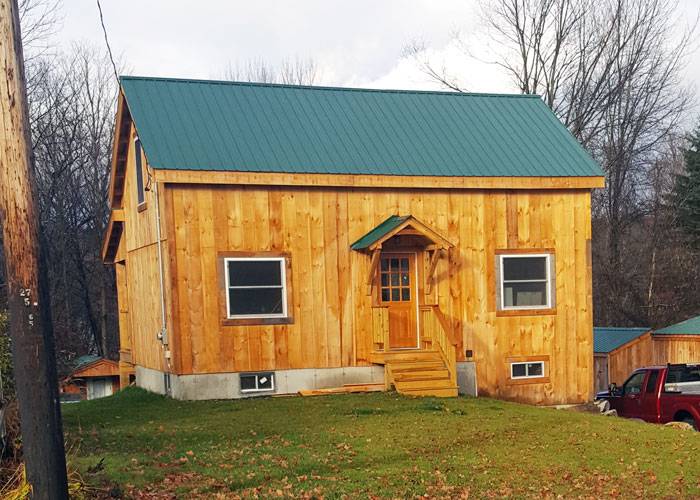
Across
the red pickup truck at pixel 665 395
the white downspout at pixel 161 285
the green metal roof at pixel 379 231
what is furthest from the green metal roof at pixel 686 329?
the white downspout at pixel 161 285

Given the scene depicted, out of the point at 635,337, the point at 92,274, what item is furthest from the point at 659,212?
the point at 92,274

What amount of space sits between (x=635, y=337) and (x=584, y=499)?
19.4m

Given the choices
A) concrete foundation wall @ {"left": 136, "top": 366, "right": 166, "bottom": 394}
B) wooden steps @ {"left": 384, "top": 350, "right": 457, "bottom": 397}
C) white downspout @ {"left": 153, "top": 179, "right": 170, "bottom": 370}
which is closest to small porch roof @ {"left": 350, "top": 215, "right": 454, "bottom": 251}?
wooden steps @ {"left": 384, "top": 350, "right": 457, "bottom": 397}

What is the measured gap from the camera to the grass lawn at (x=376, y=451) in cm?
961

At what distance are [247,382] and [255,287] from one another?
1.99 m

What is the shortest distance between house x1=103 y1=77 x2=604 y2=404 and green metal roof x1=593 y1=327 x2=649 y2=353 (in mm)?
8493

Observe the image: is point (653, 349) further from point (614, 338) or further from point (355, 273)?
point (355, 273)

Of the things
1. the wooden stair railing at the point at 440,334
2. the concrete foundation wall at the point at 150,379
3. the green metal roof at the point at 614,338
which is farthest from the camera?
the green metal roof at the point at 614,338

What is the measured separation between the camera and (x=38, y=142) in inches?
1398

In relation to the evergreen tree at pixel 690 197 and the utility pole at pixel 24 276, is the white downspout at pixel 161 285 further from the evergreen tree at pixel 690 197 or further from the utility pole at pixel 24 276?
the evergreen tree at pixel 690 197

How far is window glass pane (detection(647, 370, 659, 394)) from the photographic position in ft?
56.2

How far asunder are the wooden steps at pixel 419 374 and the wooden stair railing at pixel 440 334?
0.14m

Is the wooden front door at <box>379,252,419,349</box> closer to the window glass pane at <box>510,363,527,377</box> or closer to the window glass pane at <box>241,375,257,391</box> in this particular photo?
the window glass pane at <box>510,363,527,377</box>

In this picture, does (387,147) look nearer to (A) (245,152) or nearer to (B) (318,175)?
(B) (318,175)
